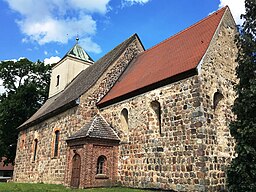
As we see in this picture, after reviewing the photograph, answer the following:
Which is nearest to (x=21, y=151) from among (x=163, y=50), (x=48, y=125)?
(x=48, y=125)

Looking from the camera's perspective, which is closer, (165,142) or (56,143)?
(165,142)

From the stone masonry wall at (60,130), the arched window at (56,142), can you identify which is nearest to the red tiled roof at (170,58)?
the stone masonry wall at (60,130)

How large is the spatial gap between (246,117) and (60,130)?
11.6 meters

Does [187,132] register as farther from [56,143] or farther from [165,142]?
[56,143]

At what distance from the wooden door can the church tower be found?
12.8 meters

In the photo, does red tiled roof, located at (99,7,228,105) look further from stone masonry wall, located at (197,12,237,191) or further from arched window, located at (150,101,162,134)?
Result: arched window, located at (150,101,162,134)

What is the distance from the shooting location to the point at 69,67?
83.4 feet

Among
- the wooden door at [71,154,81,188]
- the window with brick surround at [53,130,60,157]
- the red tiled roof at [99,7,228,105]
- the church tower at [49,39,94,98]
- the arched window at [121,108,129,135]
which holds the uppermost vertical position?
the church tower at [49,39,94,98]

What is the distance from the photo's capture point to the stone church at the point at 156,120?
33.9ft

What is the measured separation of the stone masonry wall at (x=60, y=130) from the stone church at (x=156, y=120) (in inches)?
2.5

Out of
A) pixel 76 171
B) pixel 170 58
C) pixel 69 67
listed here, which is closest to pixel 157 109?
→ pixel 170 58

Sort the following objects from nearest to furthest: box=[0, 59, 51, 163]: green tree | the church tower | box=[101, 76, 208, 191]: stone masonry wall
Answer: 1. box=[101, 76, 208, 191]: stone masonry wall
2. the church tower
3. box=[0, 59, 51, 163]: green tree

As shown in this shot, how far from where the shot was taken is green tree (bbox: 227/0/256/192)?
8.49m

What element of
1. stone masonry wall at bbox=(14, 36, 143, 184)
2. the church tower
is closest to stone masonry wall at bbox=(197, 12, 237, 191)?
stone masonry wall at bbox=(14, 36, 143, 184)
